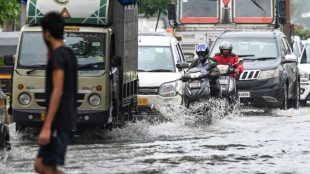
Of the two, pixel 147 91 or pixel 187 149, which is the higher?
pixel 147 91

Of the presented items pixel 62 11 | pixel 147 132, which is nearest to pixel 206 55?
pixel 147 132

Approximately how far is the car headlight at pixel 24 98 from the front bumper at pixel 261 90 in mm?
7240

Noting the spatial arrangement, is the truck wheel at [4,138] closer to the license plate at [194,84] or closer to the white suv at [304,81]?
the license plate at [194,84]

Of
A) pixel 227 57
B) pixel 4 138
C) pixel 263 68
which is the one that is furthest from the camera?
pixel 263 68

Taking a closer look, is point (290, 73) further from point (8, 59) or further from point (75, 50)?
point (8, 59)

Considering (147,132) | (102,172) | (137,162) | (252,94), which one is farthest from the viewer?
(252,94)

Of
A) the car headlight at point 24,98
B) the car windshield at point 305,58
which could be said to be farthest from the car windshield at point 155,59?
the car windshield at point 305,58

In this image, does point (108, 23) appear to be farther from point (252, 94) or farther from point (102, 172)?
point (252, 94)

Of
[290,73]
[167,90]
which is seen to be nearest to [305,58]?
[290,73]

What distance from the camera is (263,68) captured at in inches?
821

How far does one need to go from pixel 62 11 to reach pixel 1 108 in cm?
330

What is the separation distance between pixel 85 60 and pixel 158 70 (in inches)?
185

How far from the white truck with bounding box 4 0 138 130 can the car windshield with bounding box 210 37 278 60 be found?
19.2 feet

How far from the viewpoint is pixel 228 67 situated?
18.3 metres
